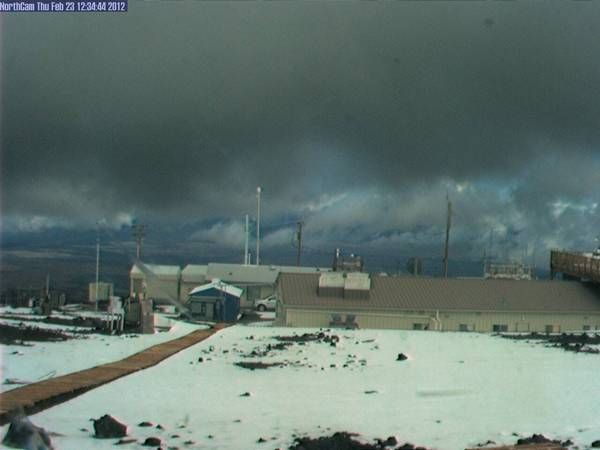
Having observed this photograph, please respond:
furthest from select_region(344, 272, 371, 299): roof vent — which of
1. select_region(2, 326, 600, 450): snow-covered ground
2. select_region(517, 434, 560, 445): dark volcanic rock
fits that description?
select_region(517, 434, 560, 445): dark volcanic rock

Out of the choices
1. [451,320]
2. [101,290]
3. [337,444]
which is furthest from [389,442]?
[101,290]

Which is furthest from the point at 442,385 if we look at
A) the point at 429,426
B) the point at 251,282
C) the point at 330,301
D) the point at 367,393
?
the point at 251,282

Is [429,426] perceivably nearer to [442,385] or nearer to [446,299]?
[442,385]

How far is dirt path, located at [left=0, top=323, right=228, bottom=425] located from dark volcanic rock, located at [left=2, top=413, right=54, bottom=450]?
1.26 meters

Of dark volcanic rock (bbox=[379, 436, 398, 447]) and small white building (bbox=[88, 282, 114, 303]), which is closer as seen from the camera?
dark volcanic rock (bbox=[379, 436, 398, 447])

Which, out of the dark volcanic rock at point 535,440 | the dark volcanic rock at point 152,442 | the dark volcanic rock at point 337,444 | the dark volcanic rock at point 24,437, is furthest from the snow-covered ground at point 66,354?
the dark volcanic rock at point 535,440

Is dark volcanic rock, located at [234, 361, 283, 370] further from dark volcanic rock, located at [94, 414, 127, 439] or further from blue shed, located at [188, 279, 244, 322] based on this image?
blue shed, located at [188, 279, 244, 322]

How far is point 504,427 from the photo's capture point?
9578mm

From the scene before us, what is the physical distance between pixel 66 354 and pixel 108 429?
26.5 feet

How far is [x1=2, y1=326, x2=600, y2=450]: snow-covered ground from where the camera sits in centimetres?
918

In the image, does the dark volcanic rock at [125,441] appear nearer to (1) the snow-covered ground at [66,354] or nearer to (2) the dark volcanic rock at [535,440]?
(1) the snow-covered ground at [66,354]

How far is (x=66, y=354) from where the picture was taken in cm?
1612

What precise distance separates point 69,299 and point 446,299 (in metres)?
29.1

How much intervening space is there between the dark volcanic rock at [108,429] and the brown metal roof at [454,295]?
32.2m
